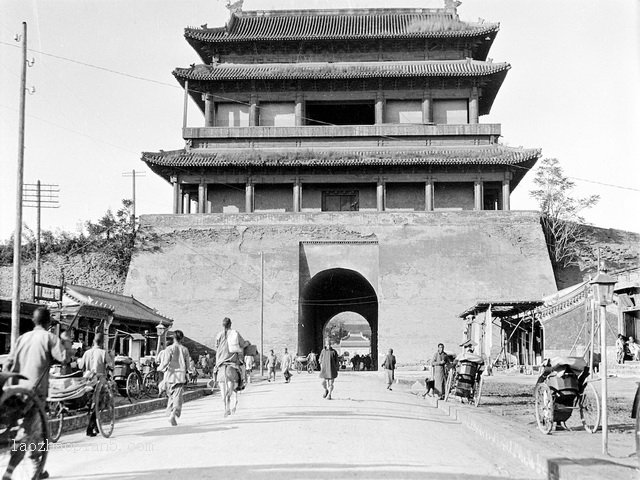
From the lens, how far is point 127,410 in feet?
40.8

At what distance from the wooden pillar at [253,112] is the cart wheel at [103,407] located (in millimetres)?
27525

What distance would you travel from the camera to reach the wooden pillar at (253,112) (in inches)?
1423

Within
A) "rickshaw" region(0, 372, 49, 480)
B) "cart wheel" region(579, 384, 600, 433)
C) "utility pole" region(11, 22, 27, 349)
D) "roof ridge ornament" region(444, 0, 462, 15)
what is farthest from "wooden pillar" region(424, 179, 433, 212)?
"rickshaw" region(0, 372, 49, 480)

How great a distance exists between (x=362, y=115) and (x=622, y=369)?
68.1 ft

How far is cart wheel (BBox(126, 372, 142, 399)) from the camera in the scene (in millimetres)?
14896

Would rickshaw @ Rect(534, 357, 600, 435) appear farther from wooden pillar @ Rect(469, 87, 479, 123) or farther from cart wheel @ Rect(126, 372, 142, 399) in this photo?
wooden pillar @ Rect(469, 87, 479, 123)

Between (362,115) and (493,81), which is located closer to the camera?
(493,81)

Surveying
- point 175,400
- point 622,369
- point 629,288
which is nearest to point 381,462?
point 175,400

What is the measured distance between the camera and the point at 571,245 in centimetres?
3422

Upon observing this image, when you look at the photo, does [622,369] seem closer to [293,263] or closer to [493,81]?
[293,263]

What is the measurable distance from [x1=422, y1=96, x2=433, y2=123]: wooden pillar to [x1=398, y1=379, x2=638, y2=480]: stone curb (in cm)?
2539

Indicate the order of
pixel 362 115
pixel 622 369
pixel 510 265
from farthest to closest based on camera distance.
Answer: pixel 362 115 → pixel 510 265 → pixel 622 369

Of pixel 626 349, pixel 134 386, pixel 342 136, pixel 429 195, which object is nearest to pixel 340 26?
pixel 342 136

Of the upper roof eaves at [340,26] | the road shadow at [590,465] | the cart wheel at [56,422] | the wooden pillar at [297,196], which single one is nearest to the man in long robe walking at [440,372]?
the cart wheel at [56,422]
